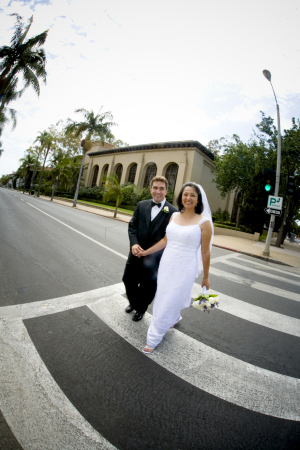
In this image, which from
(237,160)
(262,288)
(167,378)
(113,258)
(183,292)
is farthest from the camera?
(237,160)

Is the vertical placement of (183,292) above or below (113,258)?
above

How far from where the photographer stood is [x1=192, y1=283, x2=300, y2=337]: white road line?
3.51 m

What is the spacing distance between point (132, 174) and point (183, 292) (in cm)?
3512

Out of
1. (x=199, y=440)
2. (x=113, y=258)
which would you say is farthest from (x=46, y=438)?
(x=113, y=258)

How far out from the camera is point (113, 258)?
6.08m

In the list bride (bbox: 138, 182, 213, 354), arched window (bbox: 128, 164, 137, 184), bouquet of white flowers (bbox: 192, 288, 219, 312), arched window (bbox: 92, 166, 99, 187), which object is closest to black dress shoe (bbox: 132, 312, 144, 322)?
bride (bbox: 138, 182, 213, 354)

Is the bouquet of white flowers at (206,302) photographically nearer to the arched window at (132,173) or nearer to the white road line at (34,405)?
the white road line at (34,405)

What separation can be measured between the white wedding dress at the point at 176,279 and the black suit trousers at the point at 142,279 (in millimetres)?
499

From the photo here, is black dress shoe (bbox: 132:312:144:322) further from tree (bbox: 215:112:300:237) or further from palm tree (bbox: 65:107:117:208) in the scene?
palm tree (bbox: 65:107:117:208)

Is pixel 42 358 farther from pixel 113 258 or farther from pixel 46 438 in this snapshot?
pixel 113 258

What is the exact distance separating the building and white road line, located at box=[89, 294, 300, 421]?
23493 millimetres

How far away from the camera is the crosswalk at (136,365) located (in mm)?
1503

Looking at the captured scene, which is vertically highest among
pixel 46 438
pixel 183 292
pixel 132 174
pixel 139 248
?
pixel 132 174

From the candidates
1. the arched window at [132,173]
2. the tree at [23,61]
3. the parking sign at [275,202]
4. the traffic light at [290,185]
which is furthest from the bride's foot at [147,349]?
the arched window at [132,173]
